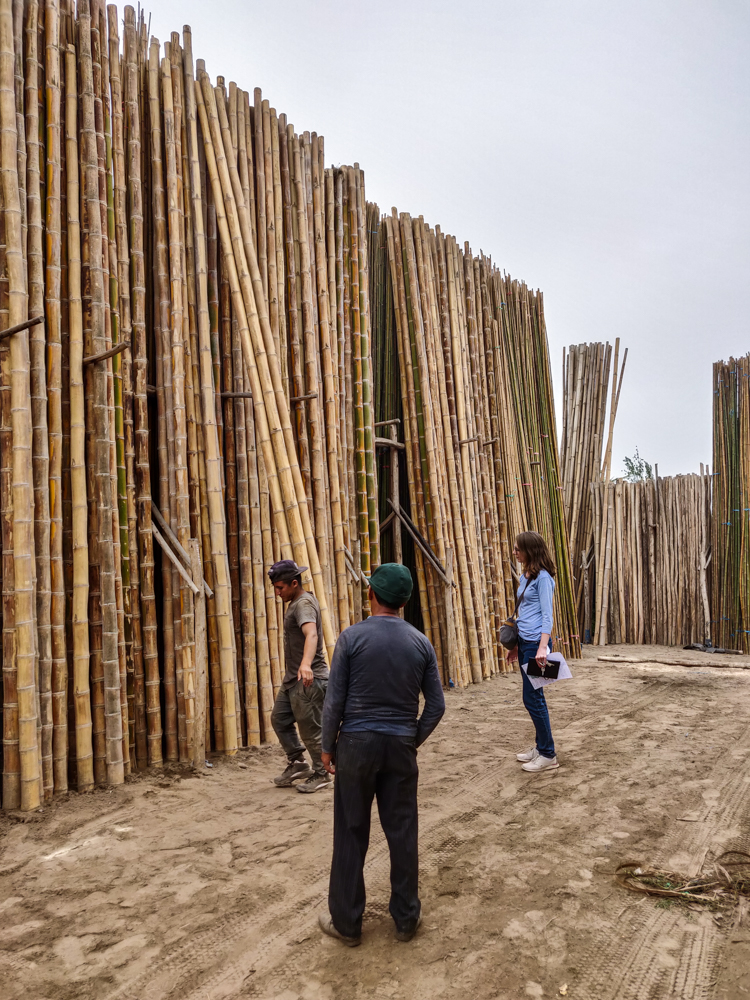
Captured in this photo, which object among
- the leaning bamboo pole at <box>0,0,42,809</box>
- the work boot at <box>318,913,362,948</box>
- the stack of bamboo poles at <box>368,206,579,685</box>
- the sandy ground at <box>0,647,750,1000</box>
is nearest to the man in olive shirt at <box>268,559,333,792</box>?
the sandy ground at <box>0,647,750,1000</box>

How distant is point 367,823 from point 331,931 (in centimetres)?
39

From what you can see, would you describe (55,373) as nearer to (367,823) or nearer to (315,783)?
(315,783)

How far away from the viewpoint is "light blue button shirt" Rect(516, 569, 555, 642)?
14.5 feet

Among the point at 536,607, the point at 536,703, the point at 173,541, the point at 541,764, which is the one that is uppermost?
the point at 173,541

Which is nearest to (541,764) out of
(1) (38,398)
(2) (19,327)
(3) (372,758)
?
(3) (372,758)

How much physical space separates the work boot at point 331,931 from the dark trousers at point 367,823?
19 mm

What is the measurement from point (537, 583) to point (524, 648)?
398 mm

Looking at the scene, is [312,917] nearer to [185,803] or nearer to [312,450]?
[185,803]

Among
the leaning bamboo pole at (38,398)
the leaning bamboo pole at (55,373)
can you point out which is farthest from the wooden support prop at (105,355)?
the leaning bamboo pole at (38,398)

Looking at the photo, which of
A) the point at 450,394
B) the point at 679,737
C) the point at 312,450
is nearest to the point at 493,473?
the point at 450,394

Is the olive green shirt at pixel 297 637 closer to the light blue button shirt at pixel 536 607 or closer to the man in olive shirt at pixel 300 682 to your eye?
the man in olive shirt at pixel 300 682

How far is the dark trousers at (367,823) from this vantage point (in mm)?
2545

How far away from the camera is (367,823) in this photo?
2.58 m

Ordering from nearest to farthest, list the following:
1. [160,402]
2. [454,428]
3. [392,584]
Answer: [392,584]
[160,402]
[454,428]
